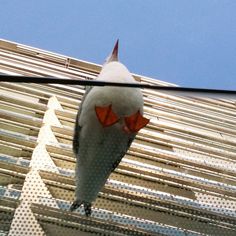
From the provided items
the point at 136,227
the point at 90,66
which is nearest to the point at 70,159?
the point at 136,227

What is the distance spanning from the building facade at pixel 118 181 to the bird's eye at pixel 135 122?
0.09 m

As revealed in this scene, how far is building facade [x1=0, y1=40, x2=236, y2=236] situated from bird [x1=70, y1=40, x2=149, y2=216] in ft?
0.11

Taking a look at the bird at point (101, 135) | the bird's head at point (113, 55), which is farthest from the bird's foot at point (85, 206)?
the bird's head at point (113, 55)

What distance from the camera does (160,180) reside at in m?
1.27

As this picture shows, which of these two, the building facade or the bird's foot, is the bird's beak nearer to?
the building facade

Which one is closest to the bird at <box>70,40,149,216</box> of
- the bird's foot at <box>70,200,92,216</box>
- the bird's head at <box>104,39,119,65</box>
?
the bird's foot at <box>70,200,92,216</box>

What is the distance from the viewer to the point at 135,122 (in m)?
1.32

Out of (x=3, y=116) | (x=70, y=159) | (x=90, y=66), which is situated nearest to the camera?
(x=70, y=159)

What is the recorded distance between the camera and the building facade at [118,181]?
1047 mm

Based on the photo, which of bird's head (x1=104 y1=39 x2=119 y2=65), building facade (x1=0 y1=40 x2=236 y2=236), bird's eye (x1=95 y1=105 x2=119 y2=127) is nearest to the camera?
building facade (x1=0 y1=40 x2=236 y2=236)

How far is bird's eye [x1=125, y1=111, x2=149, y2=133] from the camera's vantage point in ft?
4.28

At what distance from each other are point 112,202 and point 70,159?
327 millimetres

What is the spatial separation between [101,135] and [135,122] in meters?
0.15

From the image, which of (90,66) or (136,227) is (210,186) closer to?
(136,227)
